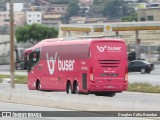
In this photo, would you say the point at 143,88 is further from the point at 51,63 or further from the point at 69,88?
the point at 69,88

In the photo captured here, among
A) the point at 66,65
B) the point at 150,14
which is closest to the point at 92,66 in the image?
the point at 66,65

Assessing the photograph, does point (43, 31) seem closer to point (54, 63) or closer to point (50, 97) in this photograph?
point (54, 63)

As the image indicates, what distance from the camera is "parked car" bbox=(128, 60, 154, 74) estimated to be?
5894 cm

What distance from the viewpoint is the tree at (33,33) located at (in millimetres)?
109125

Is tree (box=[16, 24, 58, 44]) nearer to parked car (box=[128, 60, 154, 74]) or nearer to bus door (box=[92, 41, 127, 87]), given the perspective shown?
parked car (box=[128, 60, 154, 74])

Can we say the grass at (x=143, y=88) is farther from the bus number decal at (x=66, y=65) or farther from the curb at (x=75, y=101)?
the curb at (x=75, y=101)

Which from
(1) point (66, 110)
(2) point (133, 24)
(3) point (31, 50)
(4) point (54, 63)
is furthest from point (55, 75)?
(2) point (133, 24)

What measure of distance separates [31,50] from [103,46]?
9404 mm

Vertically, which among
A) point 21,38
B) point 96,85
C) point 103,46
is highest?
point 103,46

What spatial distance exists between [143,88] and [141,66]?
2087 cm

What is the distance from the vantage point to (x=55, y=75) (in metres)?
35.3

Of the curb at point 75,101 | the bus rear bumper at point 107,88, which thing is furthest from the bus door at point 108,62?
the curb at point 75,101

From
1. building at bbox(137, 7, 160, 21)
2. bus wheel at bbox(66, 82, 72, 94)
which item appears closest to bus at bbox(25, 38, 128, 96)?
bus wheel at bbox(66, 82, 72, 94)

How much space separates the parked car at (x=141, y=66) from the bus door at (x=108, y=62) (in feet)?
90.9
